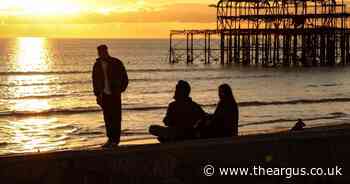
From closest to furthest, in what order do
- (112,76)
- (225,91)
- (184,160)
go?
1. (184,160)
2. (225,91)
3. (112,76)

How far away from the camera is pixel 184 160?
7.28 metres

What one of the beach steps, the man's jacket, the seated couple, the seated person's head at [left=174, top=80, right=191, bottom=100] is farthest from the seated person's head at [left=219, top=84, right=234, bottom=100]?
the man's jacket

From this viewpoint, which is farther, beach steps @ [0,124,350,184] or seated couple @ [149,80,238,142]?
seated couple @ [149,80,238,142]

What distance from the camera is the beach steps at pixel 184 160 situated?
692 cm

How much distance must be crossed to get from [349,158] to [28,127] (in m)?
14.9

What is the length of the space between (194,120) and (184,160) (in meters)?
1.50

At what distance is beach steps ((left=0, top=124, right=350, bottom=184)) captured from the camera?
6.92 metres

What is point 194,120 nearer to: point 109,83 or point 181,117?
point 181,117

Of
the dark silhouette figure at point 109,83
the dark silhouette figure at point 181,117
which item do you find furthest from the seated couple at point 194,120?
the dark silhouette figure at point 109,83

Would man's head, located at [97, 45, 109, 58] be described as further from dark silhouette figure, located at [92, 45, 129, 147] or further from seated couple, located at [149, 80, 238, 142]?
seated couple, located at [149, 80, 238, 142]

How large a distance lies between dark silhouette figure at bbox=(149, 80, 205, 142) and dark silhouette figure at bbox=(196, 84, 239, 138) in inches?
5.6

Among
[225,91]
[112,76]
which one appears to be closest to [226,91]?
[225,91]

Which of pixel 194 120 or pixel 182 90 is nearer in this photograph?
pixel 182 90

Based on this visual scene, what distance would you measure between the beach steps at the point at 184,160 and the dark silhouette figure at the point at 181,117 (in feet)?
3.46
